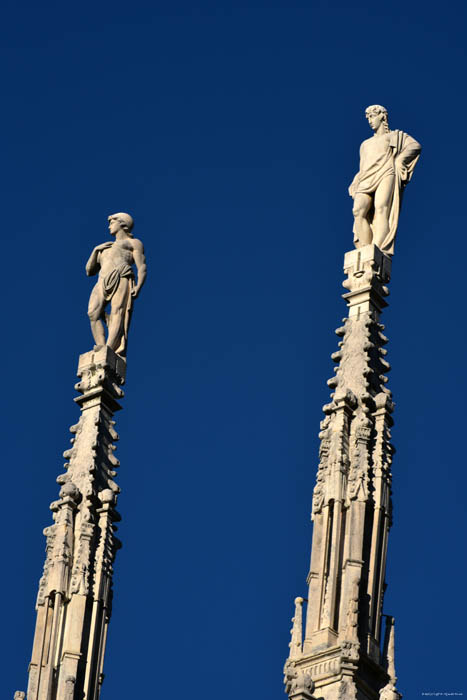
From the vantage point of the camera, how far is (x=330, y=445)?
35312 millimetres

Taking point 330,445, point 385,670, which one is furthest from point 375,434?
point 385,670

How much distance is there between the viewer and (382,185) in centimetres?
3819

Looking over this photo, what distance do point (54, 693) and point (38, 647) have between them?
2.83ft

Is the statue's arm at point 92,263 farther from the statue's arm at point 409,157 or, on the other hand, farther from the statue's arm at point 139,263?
the statue's arm at point 409,157

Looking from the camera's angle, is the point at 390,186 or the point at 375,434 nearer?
Result: the point at 375,434

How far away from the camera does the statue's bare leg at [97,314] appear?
4006 centimetres

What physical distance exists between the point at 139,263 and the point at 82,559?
5542 millimetres

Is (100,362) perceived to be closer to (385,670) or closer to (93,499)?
(93,499)

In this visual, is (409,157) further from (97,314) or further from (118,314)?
(97,314)

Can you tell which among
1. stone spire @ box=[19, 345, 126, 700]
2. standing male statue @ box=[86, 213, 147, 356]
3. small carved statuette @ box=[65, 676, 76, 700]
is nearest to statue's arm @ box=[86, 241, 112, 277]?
standing male statue @ box=[86, 213, 147, 356]

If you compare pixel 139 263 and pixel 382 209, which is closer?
pixel 382 209

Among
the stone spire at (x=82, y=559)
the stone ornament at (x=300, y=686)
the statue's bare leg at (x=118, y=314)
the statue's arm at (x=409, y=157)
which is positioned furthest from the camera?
the statue's bare leg at (x=118, y=314)

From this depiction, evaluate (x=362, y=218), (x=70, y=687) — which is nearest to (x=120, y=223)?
(x=362, y=218)

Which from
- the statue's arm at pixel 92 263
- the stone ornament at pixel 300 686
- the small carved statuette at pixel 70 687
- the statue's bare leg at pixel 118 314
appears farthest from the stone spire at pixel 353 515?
the statue's arm at pixel 92 263
